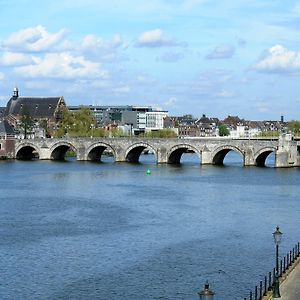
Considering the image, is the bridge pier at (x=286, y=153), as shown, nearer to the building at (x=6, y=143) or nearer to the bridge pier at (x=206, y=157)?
the bridge pier at (x=206, y=157)

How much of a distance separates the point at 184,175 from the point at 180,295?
66.3m

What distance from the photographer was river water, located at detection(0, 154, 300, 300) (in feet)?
133

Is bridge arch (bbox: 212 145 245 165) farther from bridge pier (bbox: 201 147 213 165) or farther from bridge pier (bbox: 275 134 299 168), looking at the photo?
bridge pier (bbox: 275 134 299 168)

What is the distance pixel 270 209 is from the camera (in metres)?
67.9

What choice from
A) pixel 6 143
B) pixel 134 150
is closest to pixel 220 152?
pixel 134 150

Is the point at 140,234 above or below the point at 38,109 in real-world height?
below

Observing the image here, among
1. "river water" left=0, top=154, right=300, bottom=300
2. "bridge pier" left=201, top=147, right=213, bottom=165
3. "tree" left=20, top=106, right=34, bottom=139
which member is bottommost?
"river water" left=0, top=154, right=300, bottom=300

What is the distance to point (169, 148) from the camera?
418 ft

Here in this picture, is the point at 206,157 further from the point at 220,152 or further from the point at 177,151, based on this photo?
the point at 177,151

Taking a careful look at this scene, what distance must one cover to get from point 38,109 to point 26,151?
1944 inches

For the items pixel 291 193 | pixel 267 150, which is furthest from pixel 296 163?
pixel 291 193

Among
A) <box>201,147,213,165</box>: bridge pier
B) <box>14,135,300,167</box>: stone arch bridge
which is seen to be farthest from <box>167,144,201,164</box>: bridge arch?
<box>201,147,213,165</box>: bridge pier

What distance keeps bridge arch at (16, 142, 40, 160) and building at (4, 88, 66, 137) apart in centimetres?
3870

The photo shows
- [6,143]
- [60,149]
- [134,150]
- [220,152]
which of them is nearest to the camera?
[220,152]
